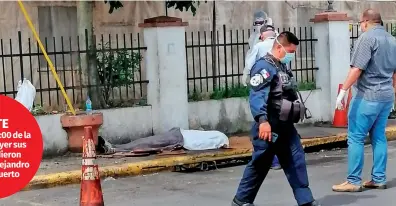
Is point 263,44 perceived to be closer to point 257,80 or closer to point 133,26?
point 257,80

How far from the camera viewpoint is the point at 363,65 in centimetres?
802

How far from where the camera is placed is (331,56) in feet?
45.0

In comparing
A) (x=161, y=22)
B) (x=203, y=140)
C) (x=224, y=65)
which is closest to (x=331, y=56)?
(x=224, y=65)

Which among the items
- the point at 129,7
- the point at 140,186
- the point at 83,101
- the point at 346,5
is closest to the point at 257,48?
the point at 140,186

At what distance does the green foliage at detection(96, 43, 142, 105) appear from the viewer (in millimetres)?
11867

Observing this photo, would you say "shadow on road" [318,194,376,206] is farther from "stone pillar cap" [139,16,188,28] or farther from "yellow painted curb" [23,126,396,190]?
"stone pillar cap" [139,16,188,28]

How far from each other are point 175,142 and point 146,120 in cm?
81

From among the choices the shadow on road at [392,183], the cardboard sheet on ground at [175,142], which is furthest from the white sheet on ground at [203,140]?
the shadow on road at [392,183]

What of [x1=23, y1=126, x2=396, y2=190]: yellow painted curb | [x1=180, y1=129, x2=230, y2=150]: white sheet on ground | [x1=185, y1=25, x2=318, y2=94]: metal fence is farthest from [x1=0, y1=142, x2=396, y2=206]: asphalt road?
[x1=185, y1=25, x2=318, y2=94]: metal fence

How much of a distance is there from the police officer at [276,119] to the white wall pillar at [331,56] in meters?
6.59

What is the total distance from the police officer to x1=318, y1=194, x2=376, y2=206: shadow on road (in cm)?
64

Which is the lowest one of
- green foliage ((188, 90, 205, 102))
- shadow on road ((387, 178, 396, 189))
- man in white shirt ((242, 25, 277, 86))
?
shadow on road ((387, 178, 396, 189))

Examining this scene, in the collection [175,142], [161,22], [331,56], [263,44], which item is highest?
[161,22]

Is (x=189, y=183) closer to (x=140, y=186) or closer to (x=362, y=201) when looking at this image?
(x=140, y=186)
